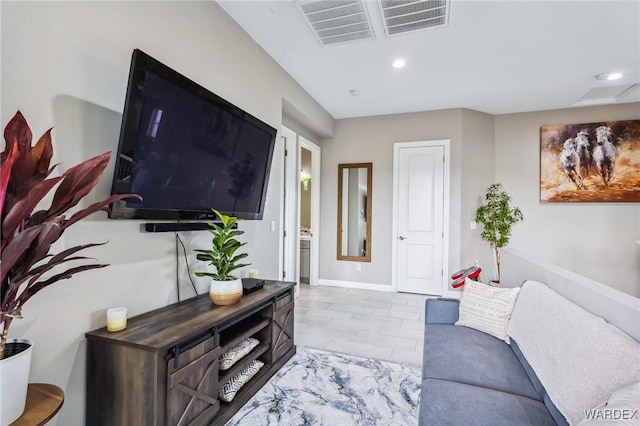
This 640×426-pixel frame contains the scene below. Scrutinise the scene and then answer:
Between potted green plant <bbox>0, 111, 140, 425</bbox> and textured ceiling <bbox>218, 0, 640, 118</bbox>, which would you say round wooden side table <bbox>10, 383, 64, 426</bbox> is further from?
textured ceiling <bbox>218, 0, 640, 118</bbox>

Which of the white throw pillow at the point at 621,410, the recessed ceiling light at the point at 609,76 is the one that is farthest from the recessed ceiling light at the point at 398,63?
the white throw pillow at the point at 621,410

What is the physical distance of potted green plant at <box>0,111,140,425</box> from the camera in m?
0.90

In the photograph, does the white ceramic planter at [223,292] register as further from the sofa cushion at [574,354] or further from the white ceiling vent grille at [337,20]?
the white ceiling vent grille at [337,20]

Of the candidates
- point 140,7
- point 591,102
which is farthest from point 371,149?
point 140,7

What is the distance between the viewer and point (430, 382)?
1.61 m

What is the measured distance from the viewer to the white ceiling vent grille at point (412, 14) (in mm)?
2373

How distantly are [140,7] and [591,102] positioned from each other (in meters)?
5.37

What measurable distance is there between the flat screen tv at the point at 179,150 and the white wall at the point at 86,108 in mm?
166

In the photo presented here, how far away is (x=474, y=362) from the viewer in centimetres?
178

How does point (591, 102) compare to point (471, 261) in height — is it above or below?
above

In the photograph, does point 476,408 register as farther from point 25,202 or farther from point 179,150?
point 179,150

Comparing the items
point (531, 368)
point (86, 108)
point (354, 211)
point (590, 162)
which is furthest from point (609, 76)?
point (86, 108)

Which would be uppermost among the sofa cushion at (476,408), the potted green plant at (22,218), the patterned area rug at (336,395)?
the potted green plant at (22,218)

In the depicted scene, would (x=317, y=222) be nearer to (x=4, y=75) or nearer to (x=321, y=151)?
(x=321, y=151)
